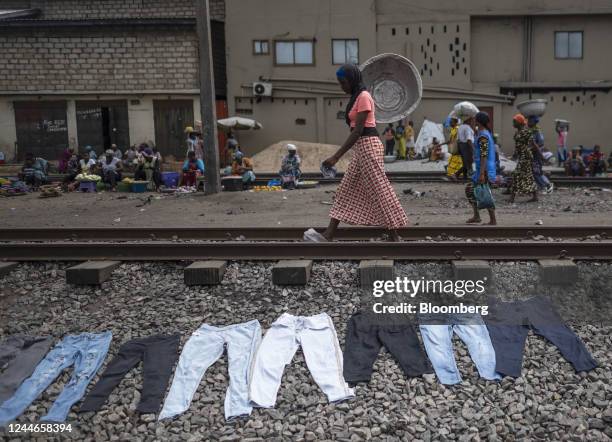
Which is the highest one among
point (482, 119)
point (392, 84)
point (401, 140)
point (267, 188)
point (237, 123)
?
point (392, 84)

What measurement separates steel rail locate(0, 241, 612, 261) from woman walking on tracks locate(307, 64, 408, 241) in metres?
0.32

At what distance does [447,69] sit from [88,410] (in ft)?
80.0

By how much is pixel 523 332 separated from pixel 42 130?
2549 centimetres

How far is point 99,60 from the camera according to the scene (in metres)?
25.1

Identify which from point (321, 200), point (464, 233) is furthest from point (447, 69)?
point (464, 233)

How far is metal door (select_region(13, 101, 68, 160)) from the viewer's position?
2562 cm

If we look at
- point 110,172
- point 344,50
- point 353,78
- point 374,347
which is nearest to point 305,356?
point 374,347

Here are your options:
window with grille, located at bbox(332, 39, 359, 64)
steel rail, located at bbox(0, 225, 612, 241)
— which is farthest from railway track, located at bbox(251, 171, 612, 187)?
window with grille, located at bbox(332, 39, 359, 64)

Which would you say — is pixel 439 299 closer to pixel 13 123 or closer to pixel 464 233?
pixel 464 233

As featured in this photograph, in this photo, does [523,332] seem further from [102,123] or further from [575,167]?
[102,123]

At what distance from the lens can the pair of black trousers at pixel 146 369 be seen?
142 inches

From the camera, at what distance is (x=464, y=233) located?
22.6 feet

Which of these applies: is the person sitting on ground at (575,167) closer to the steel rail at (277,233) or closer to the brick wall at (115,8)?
the steel rail at (277,233)

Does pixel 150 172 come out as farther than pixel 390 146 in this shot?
No
